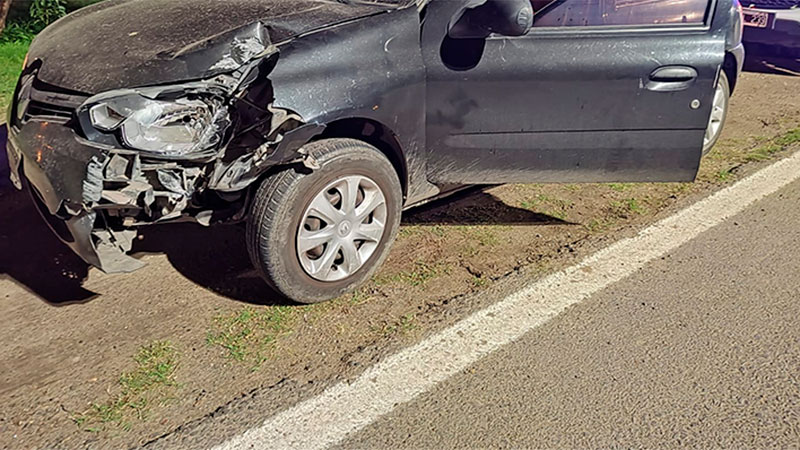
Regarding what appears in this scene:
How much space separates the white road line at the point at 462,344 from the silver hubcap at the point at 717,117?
0.92 metres

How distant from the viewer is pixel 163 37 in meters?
3.31

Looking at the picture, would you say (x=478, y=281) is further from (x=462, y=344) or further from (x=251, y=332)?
(x=251, y=332)

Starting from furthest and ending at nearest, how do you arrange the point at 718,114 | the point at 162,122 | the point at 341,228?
the point at 718,114 → the point at 341,228 → the point at 162,122

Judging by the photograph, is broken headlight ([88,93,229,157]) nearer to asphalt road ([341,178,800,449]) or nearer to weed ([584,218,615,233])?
asphalt road ([341,178,800,449])

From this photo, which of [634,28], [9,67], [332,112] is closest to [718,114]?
[634,28]

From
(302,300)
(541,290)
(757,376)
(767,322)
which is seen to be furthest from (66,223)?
(767,322)

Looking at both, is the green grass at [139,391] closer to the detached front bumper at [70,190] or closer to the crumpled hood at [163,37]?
the detached front bumper at [70,190]

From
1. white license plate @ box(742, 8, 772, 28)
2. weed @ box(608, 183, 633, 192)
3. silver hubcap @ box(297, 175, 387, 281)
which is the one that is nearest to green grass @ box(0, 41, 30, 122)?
silver hubcap @ box(297, 175, 387, 281)

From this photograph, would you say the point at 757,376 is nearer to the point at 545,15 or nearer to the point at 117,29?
the point at 545,15

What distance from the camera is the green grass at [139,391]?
267 cm

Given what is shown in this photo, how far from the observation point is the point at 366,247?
3.55 m

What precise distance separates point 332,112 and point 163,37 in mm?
906

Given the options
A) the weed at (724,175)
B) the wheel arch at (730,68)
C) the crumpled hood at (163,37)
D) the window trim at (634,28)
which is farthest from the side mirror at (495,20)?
the wheel arch at (730,68)

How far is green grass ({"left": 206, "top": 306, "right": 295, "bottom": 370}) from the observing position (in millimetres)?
3068
